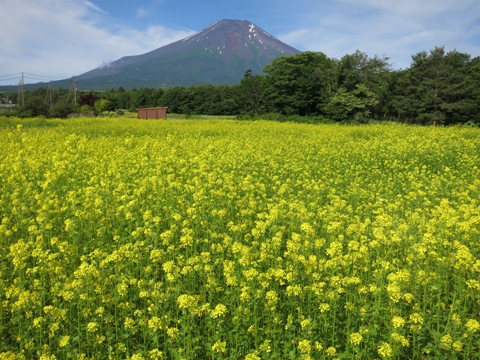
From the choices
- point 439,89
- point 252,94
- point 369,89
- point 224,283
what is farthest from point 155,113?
point 439,89

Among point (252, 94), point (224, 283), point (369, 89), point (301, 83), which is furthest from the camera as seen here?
point (252, 94)

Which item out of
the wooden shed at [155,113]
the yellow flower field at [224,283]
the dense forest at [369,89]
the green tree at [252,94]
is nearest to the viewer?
the yellow flower field at [224,283]

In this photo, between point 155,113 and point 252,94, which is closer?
point 155,113

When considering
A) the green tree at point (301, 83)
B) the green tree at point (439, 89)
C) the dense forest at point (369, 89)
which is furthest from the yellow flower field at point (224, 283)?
the green tree at point (439, 89)

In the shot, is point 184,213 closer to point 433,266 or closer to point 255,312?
point 255,312

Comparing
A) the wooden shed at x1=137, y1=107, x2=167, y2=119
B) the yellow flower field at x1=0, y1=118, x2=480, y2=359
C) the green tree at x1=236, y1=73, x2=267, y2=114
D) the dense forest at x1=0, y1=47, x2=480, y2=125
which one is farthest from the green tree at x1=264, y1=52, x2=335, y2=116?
the yellow flower field at x1=0, y1=118, x2=480, y2=359

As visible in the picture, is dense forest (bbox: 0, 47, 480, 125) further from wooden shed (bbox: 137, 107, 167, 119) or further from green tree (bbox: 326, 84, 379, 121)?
wooden shed (bbox: 137, 107, 167, 119)

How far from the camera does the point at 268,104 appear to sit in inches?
2371

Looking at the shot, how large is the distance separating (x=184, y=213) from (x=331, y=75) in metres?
50.2

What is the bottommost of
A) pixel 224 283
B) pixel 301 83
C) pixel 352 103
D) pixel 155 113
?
pixel 224 283

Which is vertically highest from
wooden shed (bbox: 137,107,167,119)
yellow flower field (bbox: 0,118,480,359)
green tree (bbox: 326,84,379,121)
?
green tree (bbox: 326,84,379,121)

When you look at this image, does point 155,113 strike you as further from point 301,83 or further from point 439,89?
point 439,89

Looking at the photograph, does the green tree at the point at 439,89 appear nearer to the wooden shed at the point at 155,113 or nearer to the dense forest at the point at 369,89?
the dense forest at the point at 369,89

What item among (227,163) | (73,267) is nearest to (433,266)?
(73,267)
